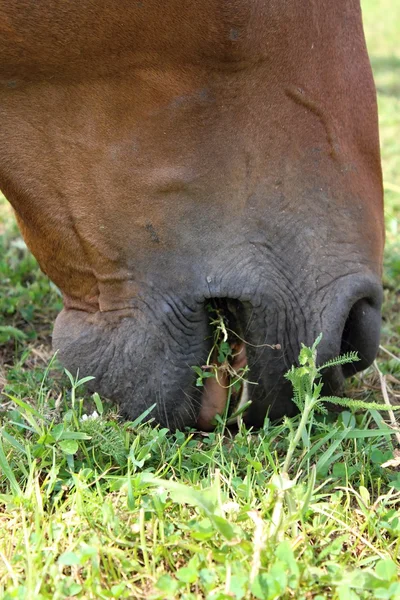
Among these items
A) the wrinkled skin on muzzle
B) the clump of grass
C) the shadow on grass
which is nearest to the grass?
the clump of grass

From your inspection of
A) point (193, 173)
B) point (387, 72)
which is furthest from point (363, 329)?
point (387, 72)

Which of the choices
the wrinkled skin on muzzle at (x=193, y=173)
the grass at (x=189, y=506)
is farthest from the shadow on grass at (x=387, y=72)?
the grass at (x=189, y=506)

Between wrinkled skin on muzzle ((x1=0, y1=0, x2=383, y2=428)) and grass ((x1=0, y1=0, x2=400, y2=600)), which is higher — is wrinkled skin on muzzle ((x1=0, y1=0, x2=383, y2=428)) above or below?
above

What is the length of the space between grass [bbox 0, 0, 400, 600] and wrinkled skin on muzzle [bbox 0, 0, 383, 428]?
0.14 meters

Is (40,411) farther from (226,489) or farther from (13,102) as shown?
(13,102)

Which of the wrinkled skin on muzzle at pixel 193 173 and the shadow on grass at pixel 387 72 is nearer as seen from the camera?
the wrinkled skin on muzzle at pixel 193 173

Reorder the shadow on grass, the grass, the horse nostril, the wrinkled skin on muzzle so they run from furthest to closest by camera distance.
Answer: the shadow on grass, the horse nostril, the wrinkled skin on muzzle, the grass

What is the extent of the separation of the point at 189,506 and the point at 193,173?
0.75 metres

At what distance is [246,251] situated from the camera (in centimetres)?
171

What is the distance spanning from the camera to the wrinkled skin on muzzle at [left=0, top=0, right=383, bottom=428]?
1.66 m

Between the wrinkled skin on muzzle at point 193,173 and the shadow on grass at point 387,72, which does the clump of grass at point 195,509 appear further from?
the shadow on grass at point 387,72

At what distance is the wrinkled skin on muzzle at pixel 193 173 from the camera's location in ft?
5.45

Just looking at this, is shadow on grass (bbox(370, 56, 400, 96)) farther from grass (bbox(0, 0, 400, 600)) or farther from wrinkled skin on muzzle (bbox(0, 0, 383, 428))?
grass (bbox(0, 0, 400, 600))

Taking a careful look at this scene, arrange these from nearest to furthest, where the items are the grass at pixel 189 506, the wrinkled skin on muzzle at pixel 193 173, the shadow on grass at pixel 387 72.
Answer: the grass at pixel 189 506
the wrinkled skin on muzzle at pixel 193 173
the shadow on grass at pixel 387 72
